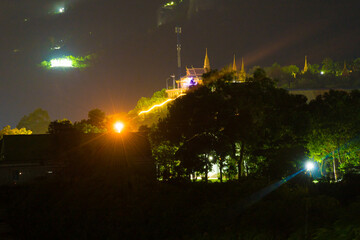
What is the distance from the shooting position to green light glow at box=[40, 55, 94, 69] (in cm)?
14275

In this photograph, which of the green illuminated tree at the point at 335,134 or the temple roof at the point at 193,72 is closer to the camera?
the green illuminated tree at the point at 335,134

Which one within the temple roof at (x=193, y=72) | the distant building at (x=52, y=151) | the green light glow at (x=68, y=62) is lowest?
the distant building at (x=52, y=151)

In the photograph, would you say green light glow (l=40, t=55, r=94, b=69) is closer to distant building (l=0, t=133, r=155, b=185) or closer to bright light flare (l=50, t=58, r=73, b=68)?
bright light flare (l=50, t=58, r=73, b=68)

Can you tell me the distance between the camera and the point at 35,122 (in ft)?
484

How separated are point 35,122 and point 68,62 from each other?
77.3 ft

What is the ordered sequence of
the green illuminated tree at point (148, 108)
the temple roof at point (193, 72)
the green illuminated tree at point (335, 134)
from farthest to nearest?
the temple roof at point (193, 72), the green illuminated tree at point (148, 108), the green illuminated tree at point (335, 134)

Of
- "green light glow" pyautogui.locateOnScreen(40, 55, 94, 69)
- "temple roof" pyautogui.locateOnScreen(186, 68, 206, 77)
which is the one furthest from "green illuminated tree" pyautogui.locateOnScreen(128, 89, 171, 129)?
"green light glow" pyautogui.locateOnScreen(40, 55, 94, 69)

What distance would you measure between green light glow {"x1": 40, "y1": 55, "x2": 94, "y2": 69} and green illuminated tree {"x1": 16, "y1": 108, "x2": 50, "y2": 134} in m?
16.3

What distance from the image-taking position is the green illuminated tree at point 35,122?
146 m

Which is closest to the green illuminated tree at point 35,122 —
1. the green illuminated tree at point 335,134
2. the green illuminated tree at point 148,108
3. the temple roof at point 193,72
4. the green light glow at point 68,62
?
the green light glow at point 68,62

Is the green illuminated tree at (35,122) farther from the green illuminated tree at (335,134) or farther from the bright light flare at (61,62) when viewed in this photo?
the green illuminated tree at (335,134)

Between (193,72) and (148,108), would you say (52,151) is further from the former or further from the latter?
(193,72)

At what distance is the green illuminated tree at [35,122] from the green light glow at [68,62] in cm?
1631

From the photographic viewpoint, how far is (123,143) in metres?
51.1
